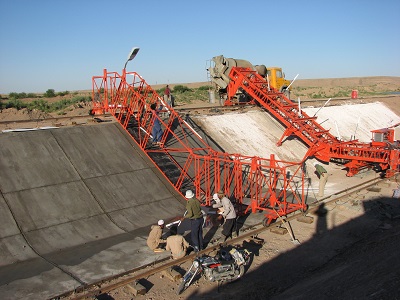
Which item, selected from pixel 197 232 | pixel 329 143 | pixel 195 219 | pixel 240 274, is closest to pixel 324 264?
pixel 240 274

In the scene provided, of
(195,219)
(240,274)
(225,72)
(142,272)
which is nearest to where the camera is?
(240,274)

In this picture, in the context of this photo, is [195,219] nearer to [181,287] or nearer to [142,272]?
[142,272]

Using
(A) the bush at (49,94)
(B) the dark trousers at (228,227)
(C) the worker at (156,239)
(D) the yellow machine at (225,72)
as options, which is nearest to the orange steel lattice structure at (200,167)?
(B) the dark trousers at (228,227)

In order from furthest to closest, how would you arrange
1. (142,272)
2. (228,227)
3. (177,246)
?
(228,227)
(177,246)
(142,272)

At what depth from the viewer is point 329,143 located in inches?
816

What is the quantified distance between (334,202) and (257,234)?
490 cm

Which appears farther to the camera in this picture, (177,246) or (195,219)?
(195,219)

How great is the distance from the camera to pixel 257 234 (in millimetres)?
12328

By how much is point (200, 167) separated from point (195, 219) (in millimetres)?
6629

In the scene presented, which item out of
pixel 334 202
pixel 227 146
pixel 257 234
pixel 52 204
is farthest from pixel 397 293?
pixel 227 146

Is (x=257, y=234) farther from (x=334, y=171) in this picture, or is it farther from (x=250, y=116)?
(x=250, y=116)

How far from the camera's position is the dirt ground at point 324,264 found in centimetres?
844

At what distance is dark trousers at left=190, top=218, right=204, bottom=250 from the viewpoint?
10656mm

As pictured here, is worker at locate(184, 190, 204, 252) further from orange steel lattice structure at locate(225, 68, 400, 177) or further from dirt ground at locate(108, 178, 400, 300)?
orange steel lattice structure at locate(225, 68, 400, 177)
